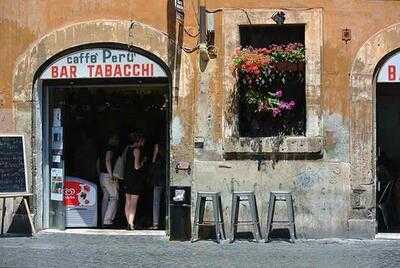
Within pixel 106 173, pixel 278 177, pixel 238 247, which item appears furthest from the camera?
pixel 106 173

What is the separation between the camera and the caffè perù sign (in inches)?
487

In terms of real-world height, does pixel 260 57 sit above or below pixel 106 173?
above

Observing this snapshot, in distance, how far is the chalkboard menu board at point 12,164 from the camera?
12148 millimetres

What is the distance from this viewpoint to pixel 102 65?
12.4 m

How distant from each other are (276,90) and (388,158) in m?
2.59

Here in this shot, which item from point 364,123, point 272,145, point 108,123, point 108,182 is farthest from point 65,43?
point 364,123

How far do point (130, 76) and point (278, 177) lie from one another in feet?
9.64

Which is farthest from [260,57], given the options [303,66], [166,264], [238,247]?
[166,264]

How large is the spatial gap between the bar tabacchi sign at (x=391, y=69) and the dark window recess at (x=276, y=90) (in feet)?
4.23

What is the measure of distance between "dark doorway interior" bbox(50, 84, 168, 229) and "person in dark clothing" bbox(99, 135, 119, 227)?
0.09 m

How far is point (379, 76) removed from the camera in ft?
39.5

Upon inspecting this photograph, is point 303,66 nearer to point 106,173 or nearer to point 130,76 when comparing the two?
point 130,76

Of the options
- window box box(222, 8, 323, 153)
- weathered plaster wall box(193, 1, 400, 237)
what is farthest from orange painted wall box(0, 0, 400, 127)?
window box box(222, 8, 323, 153)

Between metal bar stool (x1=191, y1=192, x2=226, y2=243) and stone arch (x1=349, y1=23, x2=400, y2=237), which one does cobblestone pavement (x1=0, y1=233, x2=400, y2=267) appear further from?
stone arch (x1=349, y1=23, x2=400, y2=237)
